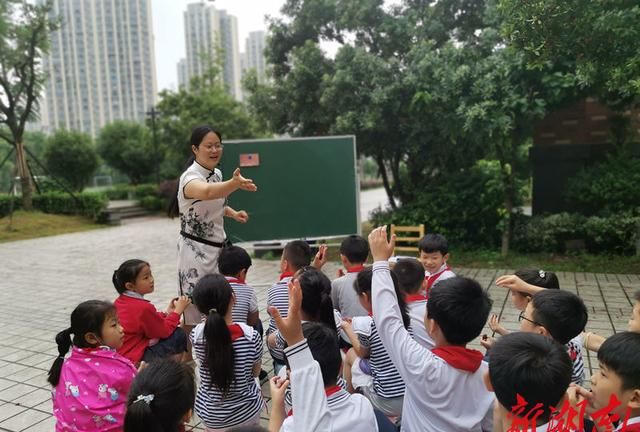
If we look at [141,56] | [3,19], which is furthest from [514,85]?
[141,56]

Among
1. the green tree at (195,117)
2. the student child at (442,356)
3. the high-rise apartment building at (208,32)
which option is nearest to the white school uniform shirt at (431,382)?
the student child at (442,356)

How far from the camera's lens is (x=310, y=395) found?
A: 1453 millimetres

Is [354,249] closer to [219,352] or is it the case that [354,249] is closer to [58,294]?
[219,352]

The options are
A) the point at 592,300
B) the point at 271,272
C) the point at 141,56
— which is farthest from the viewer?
the point at 141,56

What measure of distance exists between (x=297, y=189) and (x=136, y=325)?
13.9ft

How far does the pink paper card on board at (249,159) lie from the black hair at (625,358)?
5445mm

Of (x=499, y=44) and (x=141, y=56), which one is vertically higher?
(x=141, y=56)

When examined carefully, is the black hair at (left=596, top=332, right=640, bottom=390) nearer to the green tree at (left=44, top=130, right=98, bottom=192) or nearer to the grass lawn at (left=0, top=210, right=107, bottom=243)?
the grass lawn at (left=0, top=210, right=107, bottom=243)

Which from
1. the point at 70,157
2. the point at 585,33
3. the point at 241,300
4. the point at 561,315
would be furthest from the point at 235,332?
the point at 70,157

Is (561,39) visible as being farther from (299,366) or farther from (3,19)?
(3,19)

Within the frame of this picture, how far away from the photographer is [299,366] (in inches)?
58.1

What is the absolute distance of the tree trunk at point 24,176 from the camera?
1429 centimetres

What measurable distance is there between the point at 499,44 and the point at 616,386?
22.8 ft

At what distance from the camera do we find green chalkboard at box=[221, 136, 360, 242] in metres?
6.55
